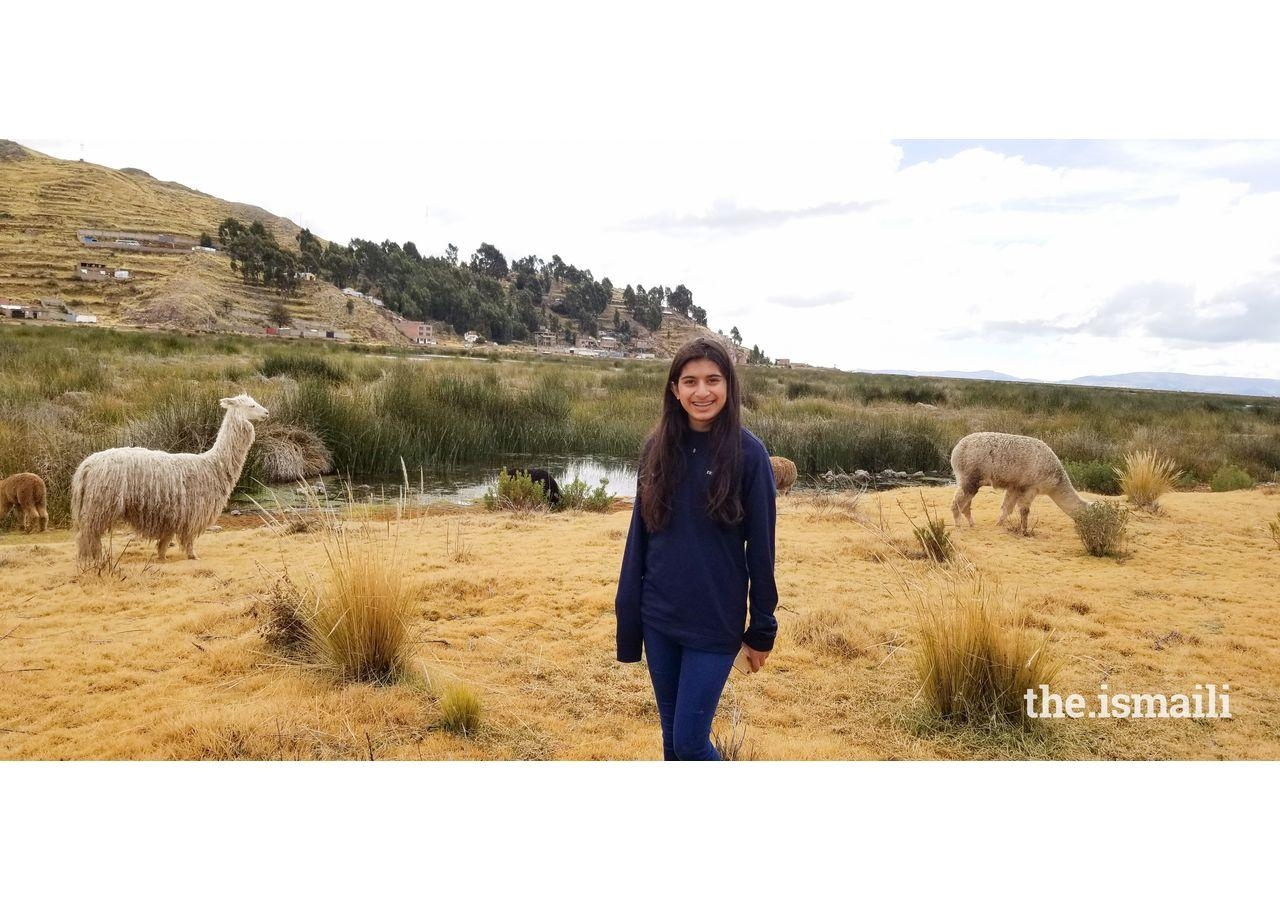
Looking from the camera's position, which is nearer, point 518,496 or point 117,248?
point 518,496

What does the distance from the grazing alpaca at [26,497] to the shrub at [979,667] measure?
7.06 metres

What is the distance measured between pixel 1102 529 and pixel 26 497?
368 inches

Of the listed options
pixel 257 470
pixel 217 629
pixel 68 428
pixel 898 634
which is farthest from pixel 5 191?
pixel 898 634

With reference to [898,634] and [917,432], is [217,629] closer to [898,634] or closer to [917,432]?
[898,634]

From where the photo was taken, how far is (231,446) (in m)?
5.31

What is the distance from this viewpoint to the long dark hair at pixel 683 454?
1.87m

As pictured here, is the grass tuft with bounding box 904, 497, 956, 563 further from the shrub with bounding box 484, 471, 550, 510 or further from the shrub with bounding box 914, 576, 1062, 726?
the shrub with bounding box 484, 471, 550, 510

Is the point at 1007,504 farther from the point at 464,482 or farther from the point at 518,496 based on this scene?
the point at 464,482

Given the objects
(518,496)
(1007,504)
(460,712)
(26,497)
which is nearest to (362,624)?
(460,712)

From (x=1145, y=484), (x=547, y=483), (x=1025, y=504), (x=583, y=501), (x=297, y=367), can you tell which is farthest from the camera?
(x=297, y=367)

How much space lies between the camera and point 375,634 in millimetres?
3352

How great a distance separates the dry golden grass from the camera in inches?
114

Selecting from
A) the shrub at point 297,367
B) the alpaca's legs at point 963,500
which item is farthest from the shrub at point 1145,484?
the shrub at point 297,367

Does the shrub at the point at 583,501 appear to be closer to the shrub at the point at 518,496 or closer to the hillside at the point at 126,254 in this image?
the shrub at the point at 518,496
